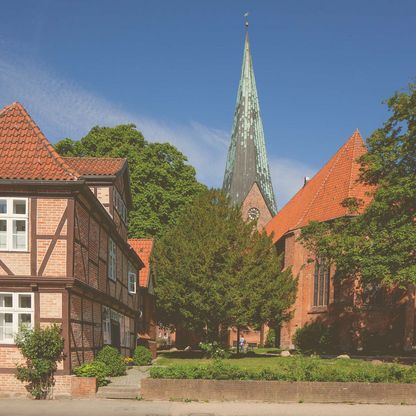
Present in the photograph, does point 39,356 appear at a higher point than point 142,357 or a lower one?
higher

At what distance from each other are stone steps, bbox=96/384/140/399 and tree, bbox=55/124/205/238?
19.9 m

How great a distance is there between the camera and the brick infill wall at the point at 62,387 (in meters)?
14.0

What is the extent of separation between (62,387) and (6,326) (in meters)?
2.28

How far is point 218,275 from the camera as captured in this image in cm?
2409

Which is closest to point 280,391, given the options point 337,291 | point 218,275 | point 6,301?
point 6,301

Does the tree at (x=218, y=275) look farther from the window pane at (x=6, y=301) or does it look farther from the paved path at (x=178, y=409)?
the window pane at (x=6, y=301)

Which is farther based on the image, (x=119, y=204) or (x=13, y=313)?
(x=119, y=204)

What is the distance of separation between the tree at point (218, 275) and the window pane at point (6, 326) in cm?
1072

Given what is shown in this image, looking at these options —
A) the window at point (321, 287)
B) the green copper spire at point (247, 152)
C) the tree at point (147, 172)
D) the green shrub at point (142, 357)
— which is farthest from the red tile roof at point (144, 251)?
the green copper spire at point (247, 152)

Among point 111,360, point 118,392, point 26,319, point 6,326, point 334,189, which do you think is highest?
point 334,189

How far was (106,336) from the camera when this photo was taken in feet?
64.6

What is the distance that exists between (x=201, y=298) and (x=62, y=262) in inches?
419

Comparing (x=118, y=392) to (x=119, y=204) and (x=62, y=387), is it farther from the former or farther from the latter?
(x=119, y=204)

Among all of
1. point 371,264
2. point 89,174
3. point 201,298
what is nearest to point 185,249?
point 201,298
